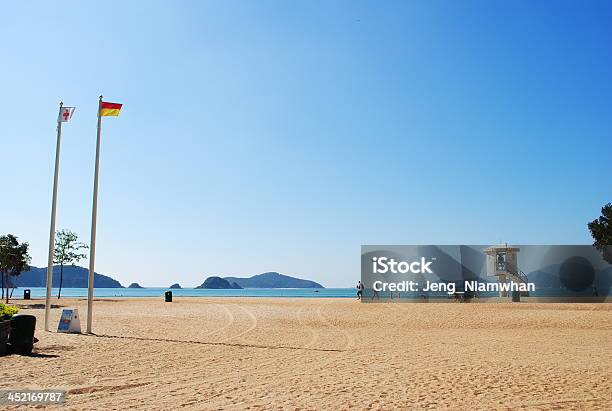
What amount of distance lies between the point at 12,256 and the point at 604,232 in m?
60.3

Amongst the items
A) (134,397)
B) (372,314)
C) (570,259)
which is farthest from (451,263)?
(134,397)

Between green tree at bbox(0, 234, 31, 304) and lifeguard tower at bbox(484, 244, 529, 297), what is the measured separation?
36642 mm

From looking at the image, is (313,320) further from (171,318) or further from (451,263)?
(451,263)

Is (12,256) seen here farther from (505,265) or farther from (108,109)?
(505,265)

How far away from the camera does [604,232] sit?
62531 mm

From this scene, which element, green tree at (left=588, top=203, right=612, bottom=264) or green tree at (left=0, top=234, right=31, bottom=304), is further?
green tree at (left=588, top=203, right=612, bottom=264)

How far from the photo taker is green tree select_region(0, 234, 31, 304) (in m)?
37.0

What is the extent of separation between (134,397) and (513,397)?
5940 millimetres

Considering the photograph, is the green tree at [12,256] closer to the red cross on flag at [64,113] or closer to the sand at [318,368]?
the sand at [318,368]

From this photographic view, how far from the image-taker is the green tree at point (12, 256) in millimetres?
37031

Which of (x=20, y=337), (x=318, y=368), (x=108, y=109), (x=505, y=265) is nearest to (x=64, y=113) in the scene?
(x=108, y=109)

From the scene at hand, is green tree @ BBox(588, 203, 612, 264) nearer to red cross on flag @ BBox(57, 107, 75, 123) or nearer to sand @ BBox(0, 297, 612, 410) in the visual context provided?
sand @ BBox(0, 297, 612, 410)

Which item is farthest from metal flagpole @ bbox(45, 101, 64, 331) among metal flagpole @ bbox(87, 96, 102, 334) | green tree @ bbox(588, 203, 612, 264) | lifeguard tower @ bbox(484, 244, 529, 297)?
green tree @ bbox(588, 203, 612, 264)

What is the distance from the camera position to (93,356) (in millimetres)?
12375
